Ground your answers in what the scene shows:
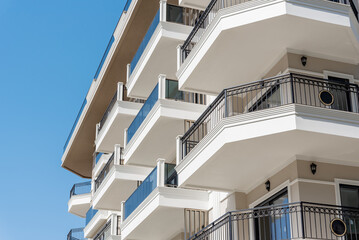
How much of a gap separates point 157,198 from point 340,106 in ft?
22.8

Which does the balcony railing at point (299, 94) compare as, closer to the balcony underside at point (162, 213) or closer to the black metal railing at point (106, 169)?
the balcony underside at point (162, 213)

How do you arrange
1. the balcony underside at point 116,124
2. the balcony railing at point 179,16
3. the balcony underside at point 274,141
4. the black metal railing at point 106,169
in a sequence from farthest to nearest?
the black metal railing at point 106,169 → the balcony underside at point 116,124 → the balcony railing at point 179,16 → the balcony underside at point 274,141

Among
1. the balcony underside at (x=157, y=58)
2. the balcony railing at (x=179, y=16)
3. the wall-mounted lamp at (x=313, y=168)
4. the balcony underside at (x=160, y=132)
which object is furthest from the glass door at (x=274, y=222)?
the balcony railing at (x=179, y=16)

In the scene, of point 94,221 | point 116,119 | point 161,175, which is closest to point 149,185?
point 161,175

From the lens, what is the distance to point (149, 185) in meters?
22.8

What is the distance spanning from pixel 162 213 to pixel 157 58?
6587 millimetres

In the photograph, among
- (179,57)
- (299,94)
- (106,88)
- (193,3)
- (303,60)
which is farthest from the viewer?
(106,88)

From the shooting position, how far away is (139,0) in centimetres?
2861

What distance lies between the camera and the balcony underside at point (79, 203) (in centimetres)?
4131

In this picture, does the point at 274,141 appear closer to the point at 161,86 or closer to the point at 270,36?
the point at 270,36

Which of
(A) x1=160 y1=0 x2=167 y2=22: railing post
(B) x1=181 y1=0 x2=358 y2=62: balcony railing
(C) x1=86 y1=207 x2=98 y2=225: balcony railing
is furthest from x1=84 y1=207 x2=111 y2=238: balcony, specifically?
(B) x1=181 y1=0 x2=358 y2=62: balcony railing

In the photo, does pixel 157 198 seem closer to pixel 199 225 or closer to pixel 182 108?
pixel 199 225

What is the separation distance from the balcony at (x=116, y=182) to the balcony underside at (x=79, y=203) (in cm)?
878

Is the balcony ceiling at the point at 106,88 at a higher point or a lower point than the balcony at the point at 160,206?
higher
